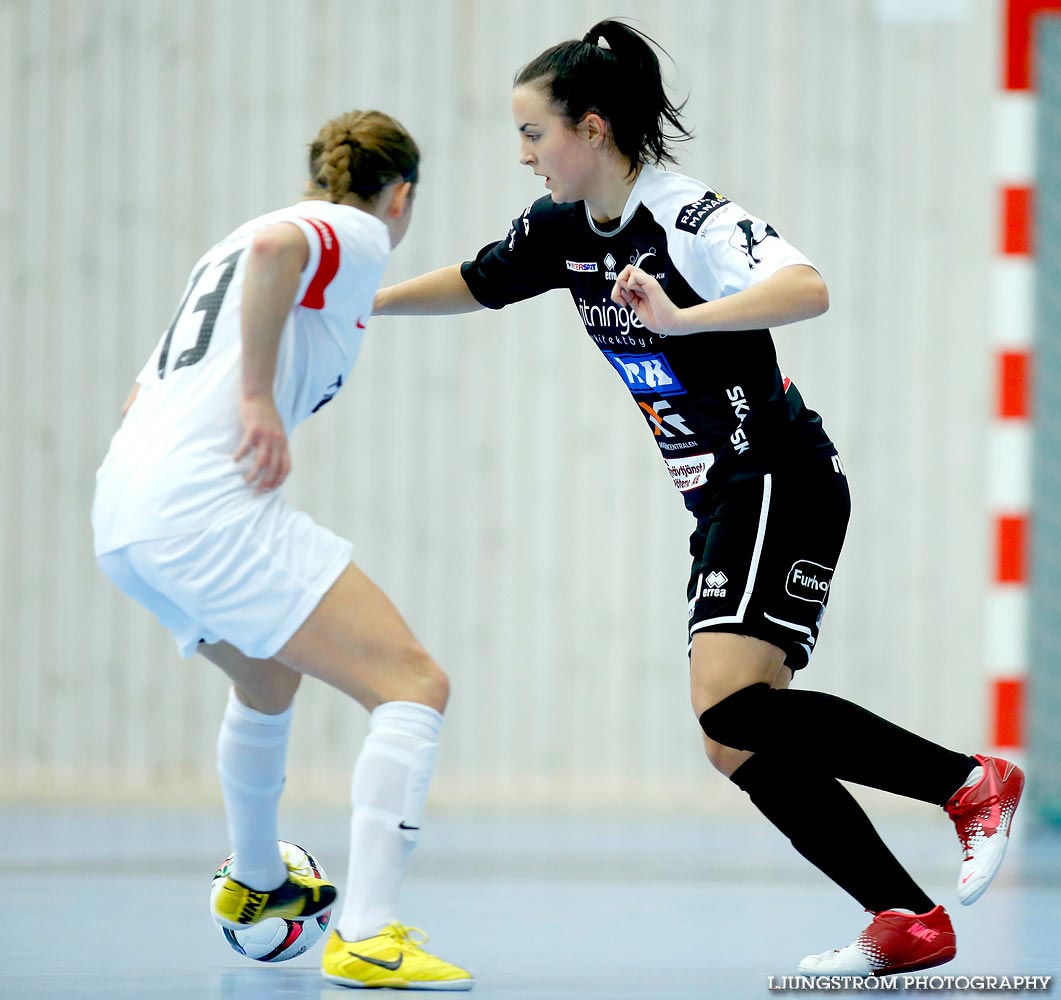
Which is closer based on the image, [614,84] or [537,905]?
[614,84]

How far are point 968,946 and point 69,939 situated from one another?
1.77 m

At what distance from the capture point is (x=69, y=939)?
10.2 ft

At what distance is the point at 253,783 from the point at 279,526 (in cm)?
60

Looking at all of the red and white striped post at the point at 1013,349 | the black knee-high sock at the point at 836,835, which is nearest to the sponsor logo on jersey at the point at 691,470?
the black knee-high sock at the point at 836,835

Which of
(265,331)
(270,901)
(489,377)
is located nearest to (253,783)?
(270,901)

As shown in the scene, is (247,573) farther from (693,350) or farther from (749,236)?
(749,236)

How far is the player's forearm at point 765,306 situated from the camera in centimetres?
257

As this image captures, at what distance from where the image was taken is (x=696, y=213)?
279 centimetres

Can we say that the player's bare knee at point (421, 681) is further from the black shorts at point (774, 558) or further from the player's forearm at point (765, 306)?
the player's forearm at point (765, 306)

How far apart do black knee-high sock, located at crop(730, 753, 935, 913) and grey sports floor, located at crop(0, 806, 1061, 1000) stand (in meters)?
0.18

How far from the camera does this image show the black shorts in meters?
2.78

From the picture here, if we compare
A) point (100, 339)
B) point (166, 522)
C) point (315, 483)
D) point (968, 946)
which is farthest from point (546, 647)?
point (166, 522)

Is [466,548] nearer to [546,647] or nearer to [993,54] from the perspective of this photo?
Answer: [546,647]

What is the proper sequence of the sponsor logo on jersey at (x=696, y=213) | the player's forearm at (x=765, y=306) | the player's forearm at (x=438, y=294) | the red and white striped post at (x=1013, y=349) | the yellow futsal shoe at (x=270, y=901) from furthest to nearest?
the red and white striped post at (x=1013, y=349) → the player's forearm at (x=438, y=294) → the yellow futsal shoe at (x=270, y=901) → the sponsor logo on jersey at (x=696, y=213) → the player's forearm at (x=765, y=306)
